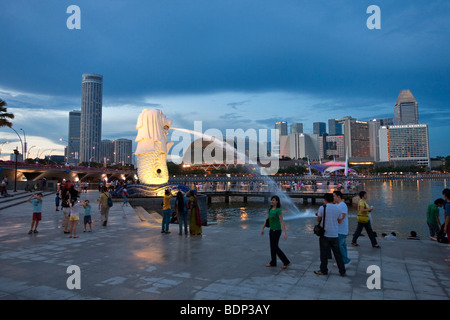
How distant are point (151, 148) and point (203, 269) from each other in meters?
22.6

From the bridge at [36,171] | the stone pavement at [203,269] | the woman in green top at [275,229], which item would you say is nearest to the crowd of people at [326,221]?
the woman in green top at [275,229]

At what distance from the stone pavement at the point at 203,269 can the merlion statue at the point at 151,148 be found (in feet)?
57.4

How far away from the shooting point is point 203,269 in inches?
264

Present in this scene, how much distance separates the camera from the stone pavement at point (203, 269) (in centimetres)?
533

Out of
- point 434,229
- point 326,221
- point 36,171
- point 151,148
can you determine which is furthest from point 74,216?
point 36,171

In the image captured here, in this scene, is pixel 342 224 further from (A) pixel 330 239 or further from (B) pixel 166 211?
(B) pixel 166 211

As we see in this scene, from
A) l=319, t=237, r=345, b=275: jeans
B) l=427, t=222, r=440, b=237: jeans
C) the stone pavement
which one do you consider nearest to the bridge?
the stone pavement

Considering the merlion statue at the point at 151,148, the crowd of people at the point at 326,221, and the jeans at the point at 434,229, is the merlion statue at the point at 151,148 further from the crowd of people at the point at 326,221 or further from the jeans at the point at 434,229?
the jeans at the point at 434,229

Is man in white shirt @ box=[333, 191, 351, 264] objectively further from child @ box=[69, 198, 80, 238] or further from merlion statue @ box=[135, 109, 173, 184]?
merlion statue @ box=[135, 109, 173, 184]

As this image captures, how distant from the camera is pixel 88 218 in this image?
451 inches

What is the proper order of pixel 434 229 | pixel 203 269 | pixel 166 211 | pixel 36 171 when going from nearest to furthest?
pixel 203 269
pixel 434 229
pixel 166 211
pixel 36 171

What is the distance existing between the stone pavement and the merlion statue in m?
17.5

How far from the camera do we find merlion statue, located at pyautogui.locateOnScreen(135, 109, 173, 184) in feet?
92.3
